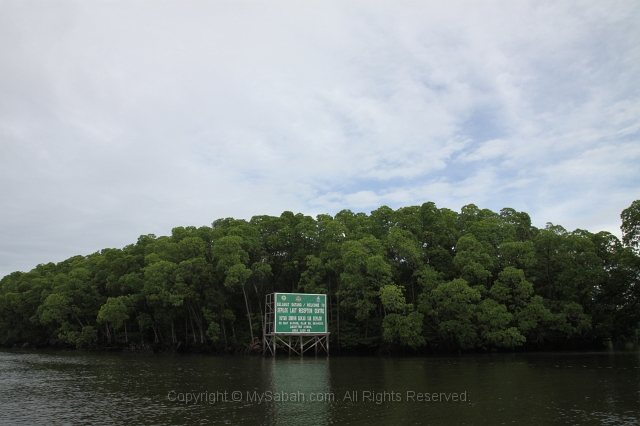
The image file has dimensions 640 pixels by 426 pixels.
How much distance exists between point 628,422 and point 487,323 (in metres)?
29.8

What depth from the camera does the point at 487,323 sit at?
143 ft

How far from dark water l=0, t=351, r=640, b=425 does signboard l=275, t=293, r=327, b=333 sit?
16681 mm

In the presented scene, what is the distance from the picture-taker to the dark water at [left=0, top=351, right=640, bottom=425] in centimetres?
1598

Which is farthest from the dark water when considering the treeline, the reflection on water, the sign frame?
the sign frame

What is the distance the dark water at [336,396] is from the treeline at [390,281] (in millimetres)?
13589

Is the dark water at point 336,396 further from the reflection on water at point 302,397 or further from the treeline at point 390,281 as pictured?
the treeline at point 390,281

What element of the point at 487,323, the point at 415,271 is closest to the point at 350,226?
the point at 415,271

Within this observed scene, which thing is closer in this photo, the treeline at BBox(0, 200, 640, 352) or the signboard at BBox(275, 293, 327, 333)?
the treeline at BBox(0, 200, 640, 352)

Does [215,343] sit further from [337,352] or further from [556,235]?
[556,235]

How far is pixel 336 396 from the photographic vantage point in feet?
66.7

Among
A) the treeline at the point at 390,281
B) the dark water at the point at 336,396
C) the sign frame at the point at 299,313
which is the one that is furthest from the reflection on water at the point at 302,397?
the treeline at the point at 390,281

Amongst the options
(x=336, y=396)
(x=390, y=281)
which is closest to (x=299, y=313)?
(x=390, y=281)

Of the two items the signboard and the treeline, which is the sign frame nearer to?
the signboard

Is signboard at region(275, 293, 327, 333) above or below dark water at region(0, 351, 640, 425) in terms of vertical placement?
above
